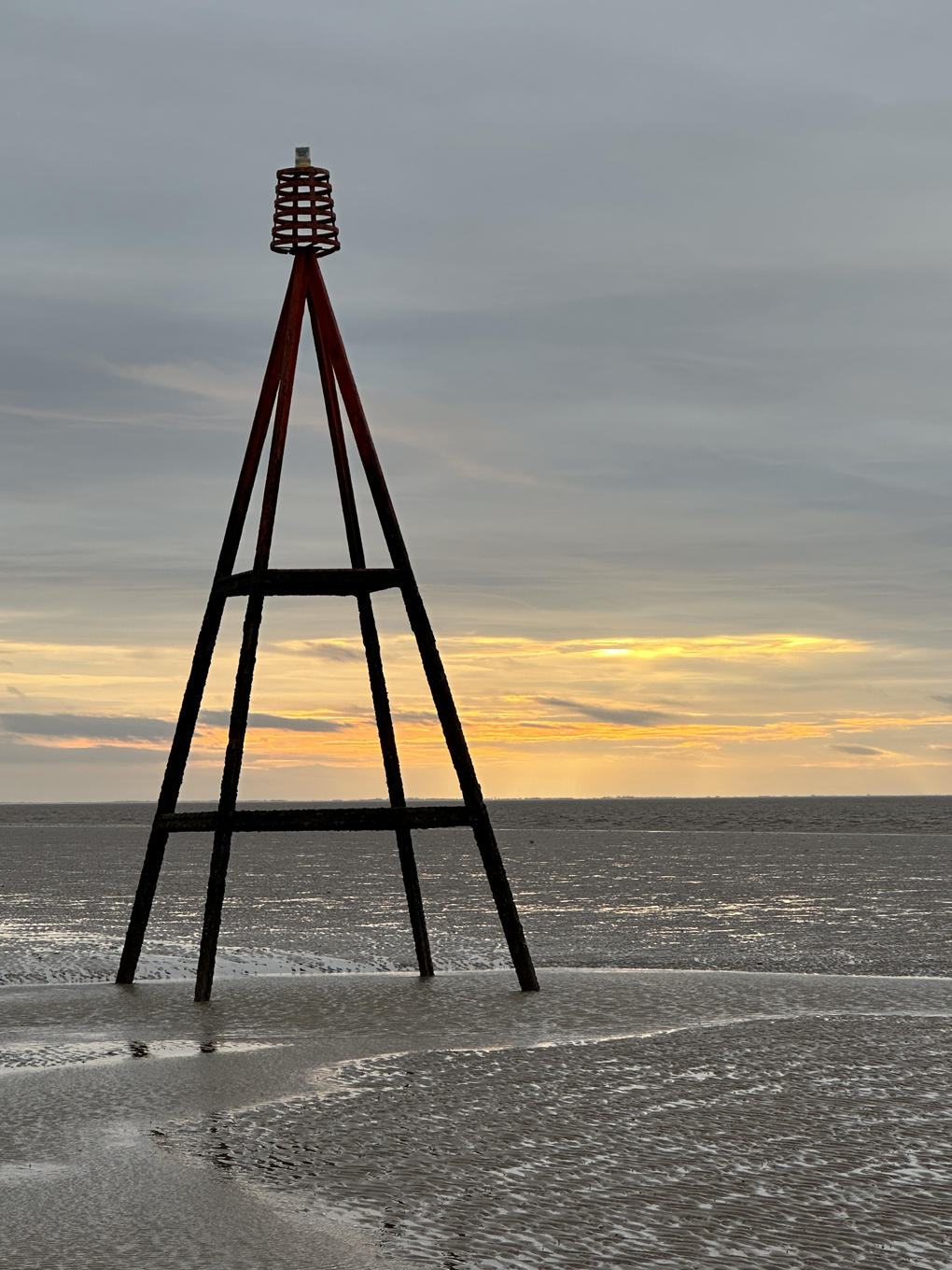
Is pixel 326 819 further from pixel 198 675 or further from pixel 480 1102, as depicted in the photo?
pixel 480 1102

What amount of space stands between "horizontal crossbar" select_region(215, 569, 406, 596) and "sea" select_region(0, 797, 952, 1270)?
3.43 meters

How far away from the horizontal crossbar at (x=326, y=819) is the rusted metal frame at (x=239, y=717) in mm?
215

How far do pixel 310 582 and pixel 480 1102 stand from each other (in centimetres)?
582

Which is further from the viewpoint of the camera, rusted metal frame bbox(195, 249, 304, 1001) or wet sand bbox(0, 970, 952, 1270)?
rusted metal frame bbox(195, 249, 304, 1001)

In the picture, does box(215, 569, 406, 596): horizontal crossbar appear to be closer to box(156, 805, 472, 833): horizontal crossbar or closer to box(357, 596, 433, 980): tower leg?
box(357, 596, 433, 980): tower leg

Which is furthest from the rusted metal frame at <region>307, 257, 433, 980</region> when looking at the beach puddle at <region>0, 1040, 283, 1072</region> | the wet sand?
the beach puddle at <region>0, 1040, 283, 1072</region>

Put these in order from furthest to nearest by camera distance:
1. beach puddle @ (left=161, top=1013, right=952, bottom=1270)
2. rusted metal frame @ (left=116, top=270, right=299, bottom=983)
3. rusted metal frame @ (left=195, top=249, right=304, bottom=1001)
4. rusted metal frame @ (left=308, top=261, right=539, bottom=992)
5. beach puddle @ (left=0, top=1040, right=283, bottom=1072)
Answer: rusted metal frame @ (left=116, top=270, right=299, bottom=983) < rusted metal frame @ (left=308, top=261, right=539, bottom=992) < rusted metal frame @ (left=195, top=249, right=304, bottom=1001) < beach puddle @ (left=0, top=1040, right=283, bottom=1072) < beach puddle @ (left=161, top=1013, right=952, bottom=1270)

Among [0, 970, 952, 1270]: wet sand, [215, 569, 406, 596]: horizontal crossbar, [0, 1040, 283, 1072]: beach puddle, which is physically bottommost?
[0, 1040, 283, 1072]: beach puddle

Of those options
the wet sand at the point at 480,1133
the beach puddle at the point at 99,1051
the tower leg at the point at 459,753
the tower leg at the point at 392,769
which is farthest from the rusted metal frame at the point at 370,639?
the beach puddle at the point at 99,1051

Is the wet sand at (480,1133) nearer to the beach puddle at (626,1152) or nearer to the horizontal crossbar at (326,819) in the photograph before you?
the beach puddle at (626,1152)

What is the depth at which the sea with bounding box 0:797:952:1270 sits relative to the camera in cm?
539

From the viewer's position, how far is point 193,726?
12.8 meters

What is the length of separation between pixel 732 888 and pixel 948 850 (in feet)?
69.2

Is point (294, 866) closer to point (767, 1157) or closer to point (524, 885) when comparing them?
point (524, 885)
